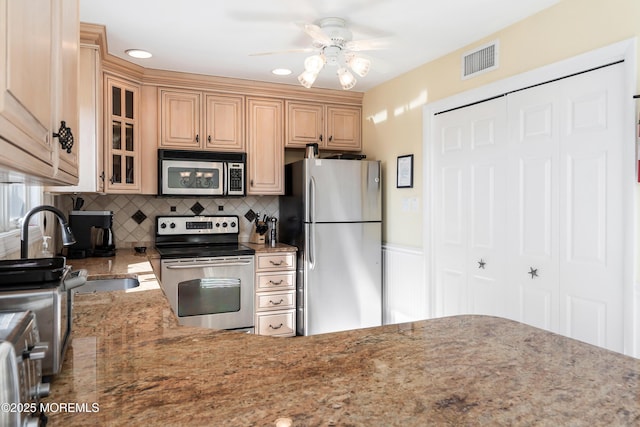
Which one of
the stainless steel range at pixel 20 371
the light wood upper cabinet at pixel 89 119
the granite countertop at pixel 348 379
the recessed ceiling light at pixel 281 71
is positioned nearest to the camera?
the stainless steel range at pixel 20 371

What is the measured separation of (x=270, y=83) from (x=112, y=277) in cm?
231

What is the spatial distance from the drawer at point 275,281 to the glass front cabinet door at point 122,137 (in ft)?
4.18

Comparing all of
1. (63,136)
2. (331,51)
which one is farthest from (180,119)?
(63,136)

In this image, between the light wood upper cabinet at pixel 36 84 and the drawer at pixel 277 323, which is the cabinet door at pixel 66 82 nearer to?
the light wood upper cabinet at pixel 36 84

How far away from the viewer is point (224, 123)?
3852mm

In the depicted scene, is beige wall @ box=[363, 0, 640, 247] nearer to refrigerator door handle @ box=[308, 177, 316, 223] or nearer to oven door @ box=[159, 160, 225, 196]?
refrigerator door handle @ box=[308, 177, 316, 223]

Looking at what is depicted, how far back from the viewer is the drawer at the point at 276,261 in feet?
12.3

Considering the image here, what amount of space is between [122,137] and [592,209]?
324 centimetres

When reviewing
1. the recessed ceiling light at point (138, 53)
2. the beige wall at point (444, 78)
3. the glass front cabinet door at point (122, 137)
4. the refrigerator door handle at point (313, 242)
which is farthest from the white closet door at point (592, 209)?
the glass front cabinet door at point (122, 137)

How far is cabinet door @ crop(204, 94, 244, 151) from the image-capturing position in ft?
12.5

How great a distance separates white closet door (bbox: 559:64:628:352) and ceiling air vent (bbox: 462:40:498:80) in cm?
60

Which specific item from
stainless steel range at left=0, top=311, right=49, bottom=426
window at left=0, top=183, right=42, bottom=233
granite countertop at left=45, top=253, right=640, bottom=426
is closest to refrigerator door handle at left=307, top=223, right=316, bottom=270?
window at left=0, top=183, right=42, bottom=233

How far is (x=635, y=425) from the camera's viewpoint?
790 mm

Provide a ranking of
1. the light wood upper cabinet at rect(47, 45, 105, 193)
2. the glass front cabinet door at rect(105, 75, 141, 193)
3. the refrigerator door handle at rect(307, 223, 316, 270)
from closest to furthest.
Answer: the light wood upper cabinet at rect(47, 45, 105, 193)
the glass front cabinet door at rect(105, 75, 141, 193)
the refrigerator door handle at rect(307, 223, 316, 270)
